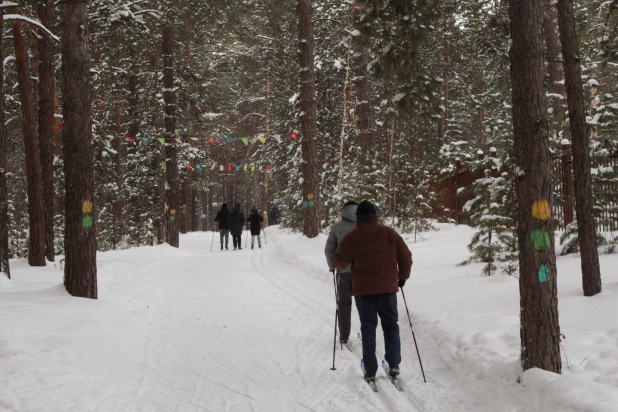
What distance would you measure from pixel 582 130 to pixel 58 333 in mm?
7504

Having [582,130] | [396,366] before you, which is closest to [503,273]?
[582,130]

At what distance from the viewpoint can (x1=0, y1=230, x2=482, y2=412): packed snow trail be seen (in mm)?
4902

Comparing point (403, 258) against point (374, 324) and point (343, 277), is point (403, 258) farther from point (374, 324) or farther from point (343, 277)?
point (343, 277)

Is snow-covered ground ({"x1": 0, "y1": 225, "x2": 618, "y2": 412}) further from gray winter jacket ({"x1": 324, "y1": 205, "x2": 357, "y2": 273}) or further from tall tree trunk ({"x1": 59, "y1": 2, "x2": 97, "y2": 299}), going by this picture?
gray winter jacket ({"x1": 324, "y1": 205, "x2": 357, "y2": 273})

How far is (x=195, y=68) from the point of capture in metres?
22.2

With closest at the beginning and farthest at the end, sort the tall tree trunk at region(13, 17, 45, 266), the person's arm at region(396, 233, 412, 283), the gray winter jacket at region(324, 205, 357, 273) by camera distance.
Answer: the person's arm at region(396, 233, 412, 283) < the gray winter jacket at region(324, 205, 357, 273) < the tall tree trunk at region(13, 17, 45, 266)

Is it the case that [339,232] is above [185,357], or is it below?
above

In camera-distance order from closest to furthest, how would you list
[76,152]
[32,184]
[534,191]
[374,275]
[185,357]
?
[534,191]
[374,275]
[185,357]
[76,152]
[32,184]

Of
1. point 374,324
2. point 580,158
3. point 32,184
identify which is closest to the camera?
point 374,324

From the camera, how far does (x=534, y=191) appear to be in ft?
14.9

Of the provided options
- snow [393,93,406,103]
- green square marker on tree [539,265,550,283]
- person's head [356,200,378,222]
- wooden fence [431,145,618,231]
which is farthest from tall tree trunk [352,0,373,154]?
green square marker on tree [539,265,550,283]

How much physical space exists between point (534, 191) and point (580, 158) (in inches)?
128

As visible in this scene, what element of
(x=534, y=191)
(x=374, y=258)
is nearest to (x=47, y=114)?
(x=374, y=258)

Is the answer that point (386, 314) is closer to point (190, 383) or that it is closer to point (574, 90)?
point (190, 383)
